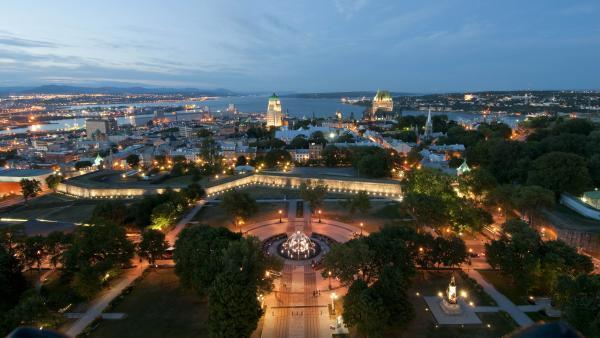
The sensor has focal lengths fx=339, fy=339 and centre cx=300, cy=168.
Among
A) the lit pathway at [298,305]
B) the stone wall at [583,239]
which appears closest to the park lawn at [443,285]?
the lit pathway at [298,305]

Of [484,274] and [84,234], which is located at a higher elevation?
[84,234]

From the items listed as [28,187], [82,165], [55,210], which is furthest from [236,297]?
[82,165]

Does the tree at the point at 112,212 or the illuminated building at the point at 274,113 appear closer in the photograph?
the tree at the point at 112,212

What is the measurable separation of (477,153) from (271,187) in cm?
3969

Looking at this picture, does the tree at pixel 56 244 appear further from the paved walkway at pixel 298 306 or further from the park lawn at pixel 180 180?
the park lawn at pixel 180 180

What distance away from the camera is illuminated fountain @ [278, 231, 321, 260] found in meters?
34.7

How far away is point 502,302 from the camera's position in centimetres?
2677

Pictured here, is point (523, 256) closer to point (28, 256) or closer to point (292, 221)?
point (292, 221)

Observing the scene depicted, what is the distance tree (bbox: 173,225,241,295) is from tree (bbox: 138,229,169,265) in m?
3.41

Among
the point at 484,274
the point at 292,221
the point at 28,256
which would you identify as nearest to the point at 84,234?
the point at 28,256

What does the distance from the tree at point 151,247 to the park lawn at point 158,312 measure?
6.67ft

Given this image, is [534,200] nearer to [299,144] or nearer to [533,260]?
[533,260]

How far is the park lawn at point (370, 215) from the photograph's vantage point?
43.3 meters

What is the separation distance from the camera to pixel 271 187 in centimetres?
6125
